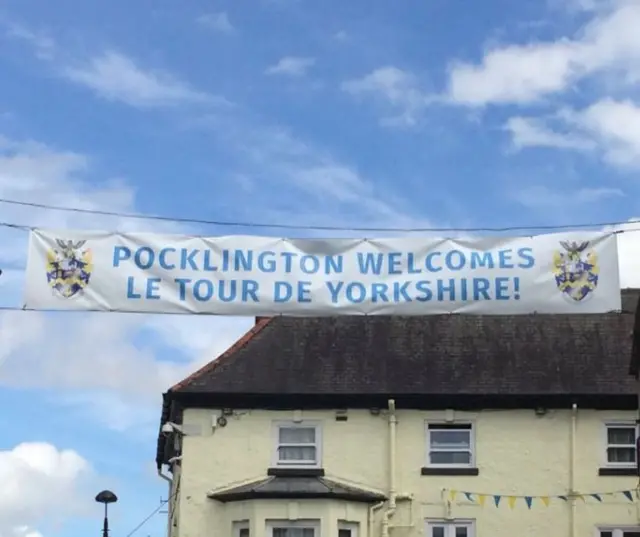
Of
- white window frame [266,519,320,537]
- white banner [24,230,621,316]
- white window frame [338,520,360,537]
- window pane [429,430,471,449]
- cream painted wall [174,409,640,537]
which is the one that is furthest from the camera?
window pane [429,430,471,449]

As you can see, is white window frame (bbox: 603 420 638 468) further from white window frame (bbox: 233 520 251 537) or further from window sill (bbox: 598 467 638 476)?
white window frame (bbox: 233 520 251 537)

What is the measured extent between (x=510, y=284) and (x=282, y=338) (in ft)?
38.7

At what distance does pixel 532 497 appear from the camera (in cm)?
2647

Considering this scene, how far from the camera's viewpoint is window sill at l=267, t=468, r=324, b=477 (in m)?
26.5

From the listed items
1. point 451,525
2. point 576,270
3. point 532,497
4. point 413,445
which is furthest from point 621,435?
point 576,270

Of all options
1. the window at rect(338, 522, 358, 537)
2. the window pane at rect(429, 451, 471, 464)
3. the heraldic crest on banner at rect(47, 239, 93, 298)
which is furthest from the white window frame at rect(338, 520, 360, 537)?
the heraldic crest on banner at rect(47, 239, 93, 298)

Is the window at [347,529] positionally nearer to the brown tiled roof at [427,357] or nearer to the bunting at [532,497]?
the bunting at [532,497]

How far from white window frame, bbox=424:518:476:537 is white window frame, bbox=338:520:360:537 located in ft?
5.05

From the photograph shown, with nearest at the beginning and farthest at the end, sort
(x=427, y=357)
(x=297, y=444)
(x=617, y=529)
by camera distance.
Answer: (x=617, y=529) < (x=297, y=444) < (x=427, y=357)

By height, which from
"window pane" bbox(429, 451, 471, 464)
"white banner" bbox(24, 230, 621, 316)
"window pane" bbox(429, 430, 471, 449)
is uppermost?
"white banner" bbox(24, 230, 621, 316)

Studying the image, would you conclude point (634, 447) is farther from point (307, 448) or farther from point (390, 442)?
point (307, 448)

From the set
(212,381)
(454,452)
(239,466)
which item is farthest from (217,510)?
(454,452)

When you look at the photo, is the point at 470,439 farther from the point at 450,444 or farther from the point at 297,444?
the point at 297,444

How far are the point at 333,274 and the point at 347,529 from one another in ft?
32.8
